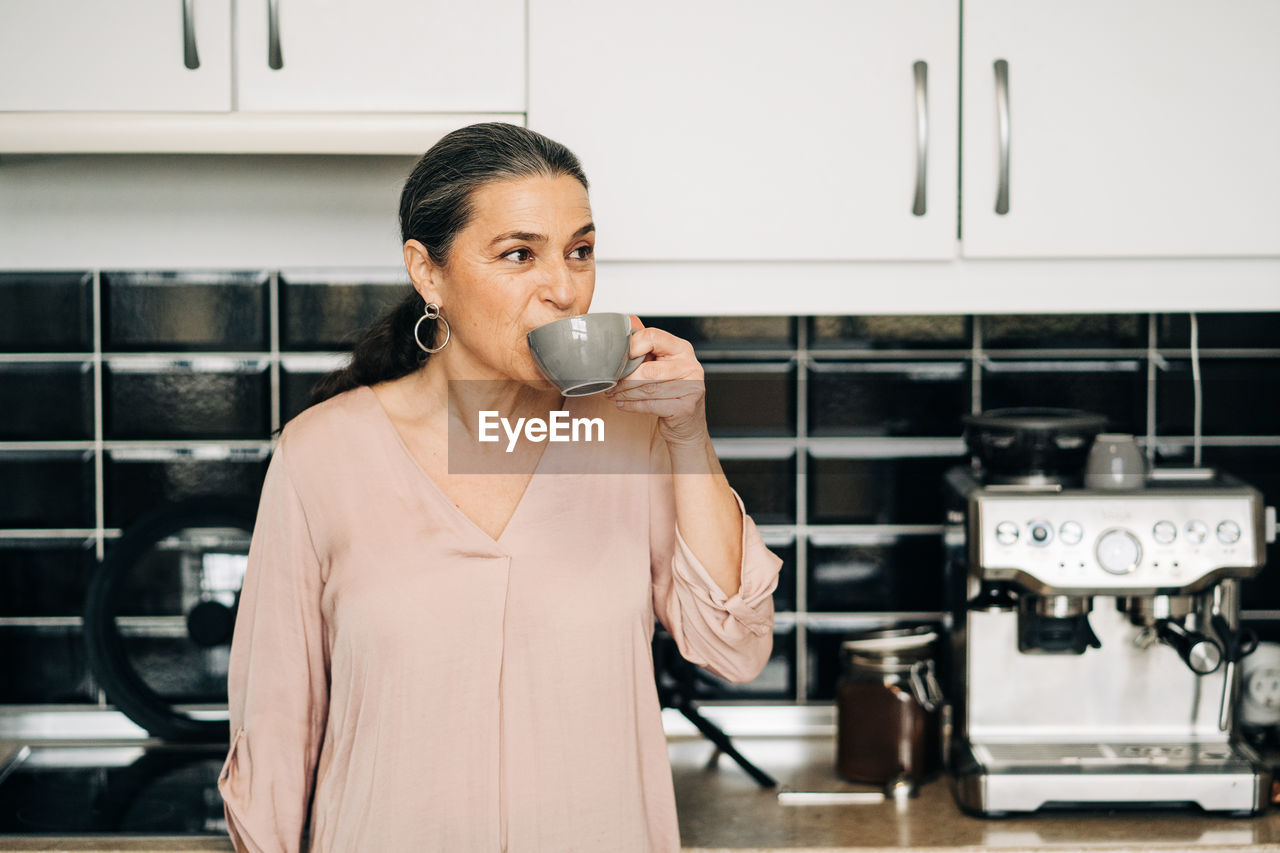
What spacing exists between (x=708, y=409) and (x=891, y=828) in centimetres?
67

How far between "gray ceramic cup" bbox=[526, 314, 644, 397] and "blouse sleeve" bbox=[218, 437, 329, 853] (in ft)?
1.18

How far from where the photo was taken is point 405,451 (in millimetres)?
1241

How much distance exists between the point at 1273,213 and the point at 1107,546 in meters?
0.45

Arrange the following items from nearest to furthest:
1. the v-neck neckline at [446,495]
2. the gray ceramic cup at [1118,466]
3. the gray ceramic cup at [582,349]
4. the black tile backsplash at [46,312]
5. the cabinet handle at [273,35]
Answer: the gray ceramic cup at [582,349] → the v-neck neckline at [446,495] → the cabinet handle at [273,35] → the gray ceramic cup at [1118,466] → the black tile backsplash at [46,312]

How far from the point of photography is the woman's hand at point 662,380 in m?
1.07

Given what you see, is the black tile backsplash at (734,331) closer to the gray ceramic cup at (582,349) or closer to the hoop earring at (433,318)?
the hoop earring at (433,318)

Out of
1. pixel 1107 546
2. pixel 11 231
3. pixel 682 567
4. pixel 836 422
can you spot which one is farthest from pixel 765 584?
pixel 11 231

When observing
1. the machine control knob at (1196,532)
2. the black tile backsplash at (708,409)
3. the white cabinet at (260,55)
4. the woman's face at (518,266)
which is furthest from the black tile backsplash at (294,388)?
the machine control knob at (1196,532)

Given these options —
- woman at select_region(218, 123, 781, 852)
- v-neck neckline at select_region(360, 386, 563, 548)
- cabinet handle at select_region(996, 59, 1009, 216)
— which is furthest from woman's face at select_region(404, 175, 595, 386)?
cabinet handle at select_region(996, 59, 1009, 216)

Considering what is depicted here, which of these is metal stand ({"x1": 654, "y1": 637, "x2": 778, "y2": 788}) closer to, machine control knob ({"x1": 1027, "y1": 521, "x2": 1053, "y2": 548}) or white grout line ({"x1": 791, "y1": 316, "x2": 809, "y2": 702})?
white grout line ({"x1": 791, "y1": 316, "x2": 809, "y2": 702})

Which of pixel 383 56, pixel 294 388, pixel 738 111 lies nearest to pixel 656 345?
pixel 738 111

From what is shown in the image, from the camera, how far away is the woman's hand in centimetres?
107

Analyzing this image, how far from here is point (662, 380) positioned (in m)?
1.08

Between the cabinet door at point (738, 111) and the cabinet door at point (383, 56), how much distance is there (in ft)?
0.17
